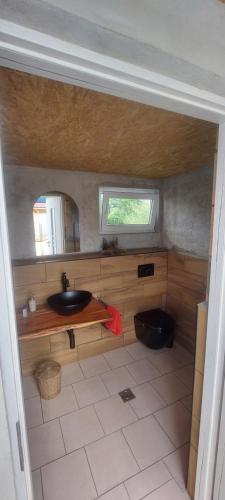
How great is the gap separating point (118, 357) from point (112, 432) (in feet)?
2.74

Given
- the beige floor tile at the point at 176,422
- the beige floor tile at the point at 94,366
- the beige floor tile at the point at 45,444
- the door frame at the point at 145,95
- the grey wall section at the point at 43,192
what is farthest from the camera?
the beige floor tile at the point at 94,366

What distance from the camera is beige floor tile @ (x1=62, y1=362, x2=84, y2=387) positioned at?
2049mm

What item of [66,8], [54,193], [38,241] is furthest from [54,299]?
[66,8]

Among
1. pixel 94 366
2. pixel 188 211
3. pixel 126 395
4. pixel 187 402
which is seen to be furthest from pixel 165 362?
pixel 188 211

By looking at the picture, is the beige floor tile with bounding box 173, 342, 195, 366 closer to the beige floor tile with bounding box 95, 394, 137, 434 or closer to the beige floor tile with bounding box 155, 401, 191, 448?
the beige floor tile with bounding box 155, 401, 191, 448

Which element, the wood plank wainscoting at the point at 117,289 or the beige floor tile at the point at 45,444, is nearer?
the beige floor tile at the point at 45,444

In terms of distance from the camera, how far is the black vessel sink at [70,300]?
1.80 meters

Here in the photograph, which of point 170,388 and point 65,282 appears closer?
point 170,388

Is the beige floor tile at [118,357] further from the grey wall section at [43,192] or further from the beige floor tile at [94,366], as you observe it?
the grey wall section at [43,192]

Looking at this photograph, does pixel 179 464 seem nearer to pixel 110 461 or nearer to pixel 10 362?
pixel 110 461

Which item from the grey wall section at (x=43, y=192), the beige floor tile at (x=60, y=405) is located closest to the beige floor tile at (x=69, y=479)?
the beige floor tile at (x=60, y=405)

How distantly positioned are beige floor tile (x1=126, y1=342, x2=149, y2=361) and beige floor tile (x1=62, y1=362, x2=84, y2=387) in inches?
24.8

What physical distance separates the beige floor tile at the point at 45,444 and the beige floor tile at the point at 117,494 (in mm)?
373

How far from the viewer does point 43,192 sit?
6.92 ft
